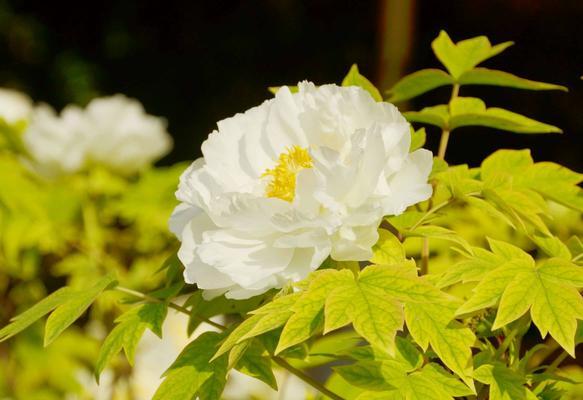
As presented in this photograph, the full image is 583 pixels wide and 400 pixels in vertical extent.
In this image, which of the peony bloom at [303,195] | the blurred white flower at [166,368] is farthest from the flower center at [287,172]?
the blurred white flower at [166,368]

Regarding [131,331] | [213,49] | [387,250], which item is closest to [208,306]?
[131,331]

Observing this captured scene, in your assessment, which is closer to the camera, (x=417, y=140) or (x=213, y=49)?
(x=417, y=140)

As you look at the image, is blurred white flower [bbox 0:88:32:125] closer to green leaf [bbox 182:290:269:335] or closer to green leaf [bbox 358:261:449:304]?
green leaf [bbox 182:290:269:335]

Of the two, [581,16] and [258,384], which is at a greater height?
[581,16]

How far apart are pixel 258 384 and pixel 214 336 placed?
108 centimetres

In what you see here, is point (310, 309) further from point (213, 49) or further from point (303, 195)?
point (213, 49)

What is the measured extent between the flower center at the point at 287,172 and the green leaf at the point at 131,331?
5.2 inches

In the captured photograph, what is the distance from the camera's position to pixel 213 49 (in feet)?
14.6

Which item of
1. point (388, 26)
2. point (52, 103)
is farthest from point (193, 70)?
point (388, 26)

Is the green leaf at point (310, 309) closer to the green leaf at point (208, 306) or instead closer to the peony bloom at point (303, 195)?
the peony bloom at point (303, 195)

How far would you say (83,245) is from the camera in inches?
60.4

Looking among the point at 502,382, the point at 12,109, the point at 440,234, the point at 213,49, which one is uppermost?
the point at 213,49

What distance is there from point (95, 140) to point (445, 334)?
3.56 ft

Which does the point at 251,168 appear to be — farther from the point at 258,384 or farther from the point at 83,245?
the point at 258,384
